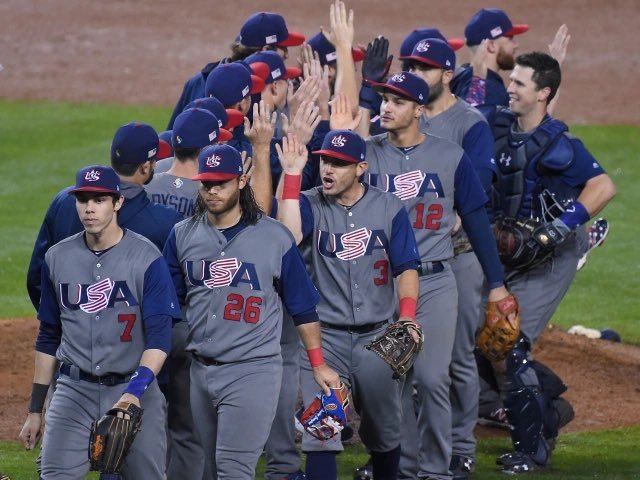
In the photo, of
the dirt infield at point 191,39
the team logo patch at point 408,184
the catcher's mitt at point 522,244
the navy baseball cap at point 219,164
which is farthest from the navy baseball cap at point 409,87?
the dirt infield at point 191,39

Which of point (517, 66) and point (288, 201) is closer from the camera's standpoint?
point (288, 201)

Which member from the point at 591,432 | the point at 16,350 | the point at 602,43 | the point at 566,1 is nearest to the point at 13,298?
the point at 16,350

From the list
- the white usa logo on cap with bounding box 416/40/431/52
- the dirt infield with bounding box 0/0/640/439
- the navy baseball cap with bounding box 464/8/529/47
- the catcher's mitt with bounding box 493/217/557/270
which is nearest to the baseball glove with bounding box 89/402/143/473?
the catcher's mitt with bounding box 493/217/557/270

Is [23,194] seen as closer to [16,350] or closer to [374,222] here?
[16,350]

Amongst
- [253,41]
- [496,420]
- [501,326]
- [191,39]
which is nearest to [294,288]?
[501,326]

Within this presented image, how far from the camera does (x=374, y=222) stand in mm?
6156

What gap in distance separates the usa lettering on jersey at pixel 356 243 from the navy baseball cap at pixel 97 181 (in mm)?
1174

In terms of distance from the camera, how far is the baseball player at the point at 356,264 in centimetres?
608

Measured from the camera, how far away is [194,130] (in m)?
6.12

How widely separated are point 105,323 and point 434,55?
267cm

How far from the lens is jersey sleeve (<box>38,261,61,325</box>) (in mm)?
5457

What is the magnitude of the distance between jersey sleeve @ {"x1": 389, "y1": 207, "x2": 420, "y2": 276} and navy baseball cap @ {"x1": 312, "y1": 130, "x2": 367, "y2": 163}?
1.08ft

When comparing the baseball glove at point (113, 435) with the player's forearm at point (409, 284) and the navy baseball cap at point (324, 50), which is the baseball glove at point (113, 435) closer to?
the player's forearm at point (409, 284)

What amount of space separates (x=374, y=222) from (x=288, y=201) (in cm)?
42
